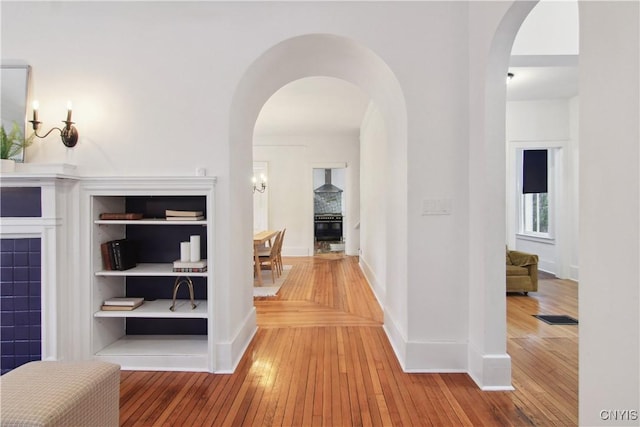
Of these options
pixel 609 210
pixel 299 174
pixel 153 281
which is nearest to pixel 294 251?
pixel 299 174

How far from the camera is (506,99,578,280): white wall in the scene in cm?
578

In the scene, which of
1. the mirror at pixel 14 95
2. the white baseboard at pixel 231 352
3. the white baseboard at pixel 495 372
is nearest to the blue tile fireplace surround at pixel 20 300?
the mirror at pixel 14 95

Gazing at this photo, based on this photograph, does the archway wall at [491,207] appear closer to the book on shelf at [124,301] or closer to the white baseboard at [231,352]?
the white baseboard at [231,352]

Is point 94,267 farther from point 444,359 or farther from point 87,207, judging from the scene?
point 444,359

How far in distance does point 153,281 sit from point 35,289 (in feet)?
2.55

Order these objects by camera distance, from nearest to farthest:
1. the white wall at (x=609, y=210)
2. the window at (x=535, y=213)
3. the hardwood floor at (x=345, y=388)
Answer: the white wall at (x=609, y=210)
the hardwood floor at (x=345, y=388)
the window at (x=535, y=213)

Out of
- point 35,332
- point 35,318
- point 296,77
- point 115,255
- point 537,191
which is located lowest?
point 35,332

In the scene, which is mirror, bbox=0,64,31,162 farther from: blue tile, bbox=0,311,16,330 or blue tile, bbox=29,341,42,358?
blue tile, bbox=29,341,42,358

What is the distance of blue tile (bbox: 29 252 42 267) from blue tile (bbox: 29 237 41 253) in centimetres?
2

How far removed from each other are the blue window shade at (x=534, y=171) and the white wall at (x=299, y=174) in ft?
11.8

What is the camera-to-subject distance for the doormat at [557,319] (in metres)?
3.60

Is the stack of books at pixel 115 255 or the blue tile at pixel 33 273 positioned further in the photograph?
the stack of books at pixel 115 255

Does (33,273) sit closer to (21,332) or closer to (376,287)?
(21,332)

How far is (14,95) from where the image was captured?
261 centimetres
